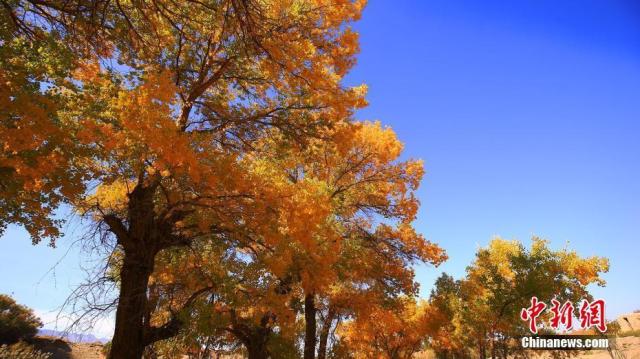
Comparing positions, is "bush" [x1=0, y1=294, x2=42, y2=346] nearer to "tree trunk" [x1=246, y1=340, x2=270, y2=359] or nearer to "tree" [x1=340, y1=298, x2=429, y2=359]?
"tree trunk" [x1=246, y1=340, x2=270, y2=359]

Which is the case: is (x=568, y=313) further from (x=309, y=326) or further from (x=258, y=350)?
(x=258, y=350)

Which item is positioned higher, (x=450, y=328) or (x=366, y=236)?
(x=366, y=236)

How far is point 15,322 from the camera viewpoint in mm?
24250

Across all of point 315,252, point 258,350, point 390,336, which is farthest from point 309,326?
point 390,336

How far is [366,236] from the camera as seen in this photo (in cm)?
1370

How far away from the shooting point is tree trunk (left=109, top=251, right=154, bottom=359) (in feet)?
21.9

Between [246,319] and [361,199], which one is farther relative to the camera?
[361,199]

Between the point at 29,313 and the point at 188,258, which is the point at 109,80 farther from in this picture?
the point at 29,313

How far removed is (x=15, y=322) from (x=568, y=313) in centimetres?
3246

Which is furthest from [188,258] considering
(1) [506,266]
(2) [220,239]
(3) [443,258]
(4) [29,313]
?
(4) [29,313]

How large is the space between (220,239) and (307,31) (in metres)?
5.32

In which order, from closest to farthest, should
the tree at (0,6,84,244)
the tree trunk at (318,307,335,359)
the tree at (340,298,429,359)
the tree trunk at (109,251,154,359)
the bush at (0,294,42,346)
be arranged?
1. the tree at (0,6,84,244)
2. the tree trunk at (109,251,154,359)
3. the tree trunk at (318,307,335,359)
4. the tree at (340,298,429,359)
5. the bush at (0,294,42,346)

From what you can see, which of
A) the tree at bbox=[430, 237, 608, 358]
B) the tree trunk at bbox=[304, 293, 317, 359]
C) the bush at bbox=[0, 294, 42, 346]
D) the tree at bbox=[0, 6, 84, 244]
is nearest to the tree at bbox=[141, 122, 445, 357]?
the tree trunk at bbox=[304, 293, 317, 359]

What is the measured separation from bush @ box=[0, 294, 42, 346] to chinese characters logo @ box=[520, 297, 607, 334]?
94.1 ft
